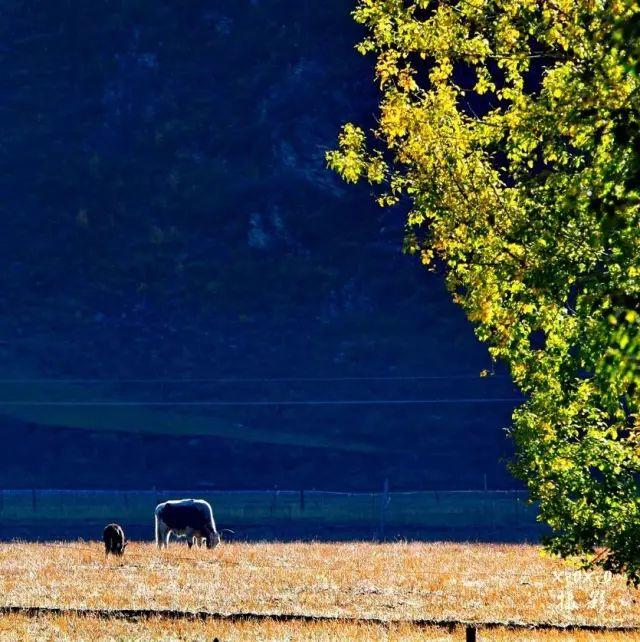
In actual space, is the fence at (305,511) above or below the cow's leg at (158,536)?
above

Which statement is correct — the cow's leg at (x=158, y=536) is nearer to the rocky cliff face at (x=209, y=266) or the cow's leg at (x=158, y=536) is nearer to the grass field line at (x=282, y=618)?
the grass field line at (x=282, y=618)

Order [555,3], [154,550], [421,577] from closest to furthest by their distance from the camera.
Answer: [555,3], [421,577], [154,550]

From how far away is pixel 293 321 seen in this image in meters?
84.1

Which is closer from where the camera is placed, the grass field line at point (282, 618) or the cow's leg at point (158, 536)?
the grass field line at point (282, 618)

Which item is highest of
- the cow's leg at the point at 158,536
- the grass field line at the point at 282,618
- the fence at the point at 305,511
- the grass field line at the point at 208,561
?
the fence at the point at 305,511

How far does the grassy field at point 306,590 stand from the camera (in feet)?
65.6

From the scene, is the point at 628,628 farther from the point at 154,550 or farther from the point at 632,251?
the point at 154,550

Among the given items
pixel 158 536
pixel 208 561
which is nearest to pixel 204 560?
pixel 208 561

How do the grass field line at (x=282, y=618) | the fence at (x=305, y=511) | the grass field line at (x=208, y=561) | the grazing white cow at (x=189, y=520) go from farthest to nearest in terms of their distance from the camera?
the fence at (x=305, y=511), the grazing white cow at (x=189, y=520), the grass field line at (x=208, y=561), the grass field line at (x=282, y=618)

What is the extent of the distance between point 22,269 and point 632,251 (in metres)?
81.5

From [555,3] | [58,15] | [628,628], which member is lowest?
[628,628]

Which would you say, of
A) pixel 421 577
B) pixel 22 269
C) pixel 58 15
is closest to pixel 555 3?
pixel 421 577

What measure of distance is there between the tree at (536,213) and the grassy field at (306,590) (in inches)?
160

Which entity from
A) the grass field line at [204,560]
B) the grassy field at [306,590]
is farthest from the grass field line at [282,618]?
the grass field line at [204,560]
